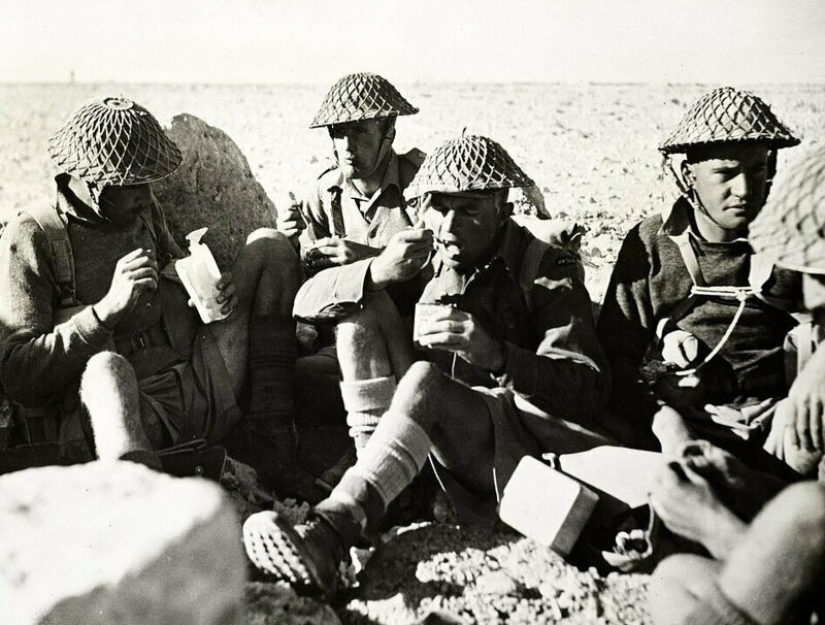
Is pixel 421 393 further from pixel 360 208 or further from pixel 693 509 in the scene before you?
pixel 360 208

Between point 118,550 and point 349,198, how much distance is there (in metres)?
2.23

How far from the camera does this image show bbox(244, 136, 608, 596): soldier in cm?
323

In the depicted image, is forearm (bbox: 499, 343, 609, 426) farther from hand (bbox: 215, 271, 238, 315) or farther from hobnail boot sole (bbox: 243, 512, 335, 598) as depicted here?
hand (bbox: 215, 271, 238, 315)

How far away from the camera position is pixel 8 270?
3730mm

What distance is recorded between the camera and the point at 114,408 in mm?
3545

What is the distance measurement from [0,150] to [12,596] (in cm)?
363

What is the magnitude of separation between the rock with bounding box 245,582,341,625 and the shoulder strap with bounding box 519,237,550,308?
4.60 ft

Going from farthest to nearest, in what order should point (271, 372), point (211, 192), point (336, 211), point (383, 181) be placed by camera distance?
point (211, 192), point (336, 211), point (383, 181), point (271, 372)

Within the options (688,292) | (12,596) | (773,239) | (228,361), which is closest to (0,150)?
(228,361)

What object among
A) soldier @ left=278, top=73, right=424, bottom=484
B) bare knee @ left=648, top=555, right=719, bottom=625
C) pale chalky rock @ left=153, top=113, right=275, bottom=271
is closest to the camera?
bare knee @ left=648, top=555, right=719, bottom=625

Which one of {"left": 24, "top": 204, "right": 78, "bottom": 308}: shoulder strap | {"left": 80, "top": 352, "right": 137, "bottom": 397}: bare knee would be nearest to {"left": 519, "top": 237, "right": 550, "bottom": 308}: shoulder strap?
{"left": 80, "top": 352, "right": 137, "bottom": 397}: bare knee

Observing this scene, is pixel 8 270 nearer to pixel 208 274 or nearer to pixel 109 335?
pixel 109 335

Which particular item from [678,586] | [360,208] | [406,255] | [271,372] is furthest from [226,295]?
[678,586]

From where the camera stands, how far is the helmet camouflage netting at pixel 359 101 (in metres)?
4.39
